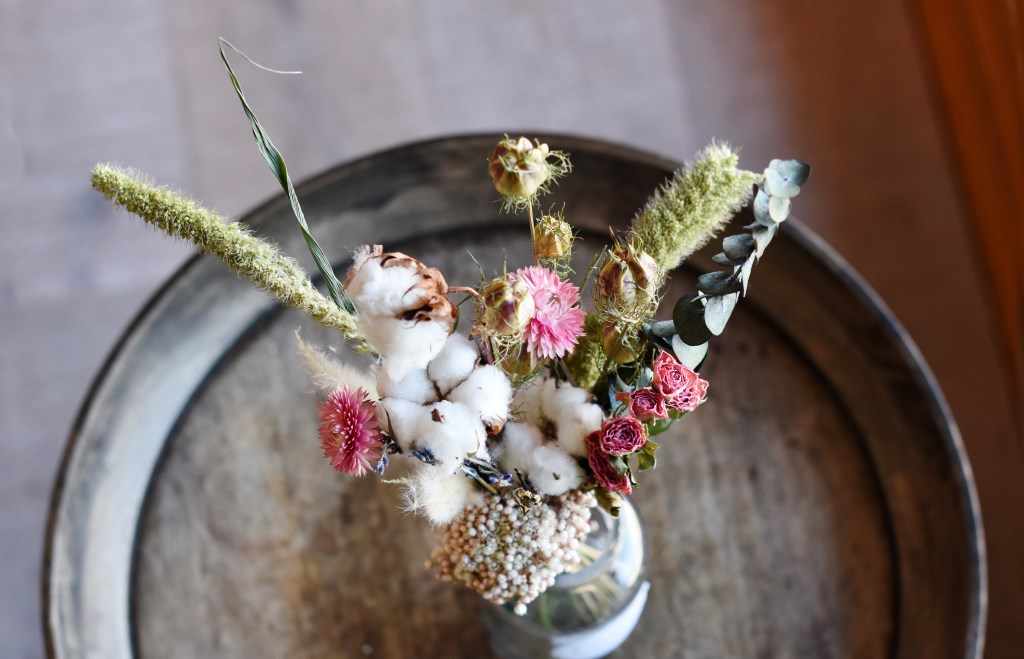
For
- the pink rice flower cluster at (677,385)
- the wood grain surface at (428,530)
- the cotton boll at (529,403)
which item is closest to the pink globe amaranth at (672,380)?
the pink rice flower cluster at (677,385)

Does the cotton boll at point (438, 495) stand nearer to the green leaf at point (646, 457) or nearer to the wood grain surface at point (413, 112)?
the green leaf at point (646, 457)

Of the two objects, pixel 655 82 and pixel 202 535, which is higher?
pixel 655 82

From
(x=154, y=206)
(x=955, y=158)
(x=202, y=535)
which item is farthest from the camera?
(x=955, y=158)

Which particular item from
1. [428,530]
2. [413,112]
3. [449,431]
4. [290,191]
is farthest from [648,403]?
[413,112]

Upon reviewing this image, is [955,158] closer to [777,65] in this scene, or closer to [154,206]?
[777,65]

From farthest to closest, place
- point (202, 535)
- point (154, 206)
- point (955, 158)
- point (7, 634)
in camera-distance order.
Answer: point (955, 158), point (7, 634), point (202, 535), point (154, 206)

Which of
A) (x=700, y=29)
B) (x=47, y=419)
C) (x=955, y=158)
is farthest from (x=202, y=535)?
(x=955, y=158)

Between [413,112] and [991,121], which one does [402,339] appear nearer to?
[413,112]
